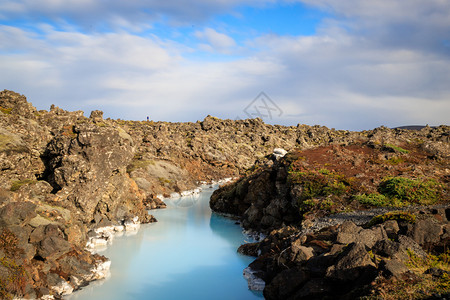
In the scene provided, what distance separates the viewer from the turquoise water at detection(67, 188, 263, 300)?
22.6m

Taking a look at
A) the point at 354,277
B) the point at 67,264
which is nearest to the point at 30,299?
the point at 67,264

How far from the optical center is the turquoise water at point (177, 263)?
2256 cm

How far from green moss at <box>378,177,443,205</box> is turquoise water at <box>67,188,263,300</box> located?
14837 millimetres

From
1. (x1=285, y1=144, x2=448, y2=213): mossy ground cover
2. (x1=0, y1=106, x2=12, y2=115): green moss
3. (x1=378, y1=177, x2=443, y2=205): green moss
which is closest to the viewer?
(x1=378, y1=177, x2=443, y2=205): green moss

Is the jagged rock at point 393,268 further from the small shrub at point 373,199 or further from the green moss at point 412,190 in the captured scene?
the green moss at point 412,190

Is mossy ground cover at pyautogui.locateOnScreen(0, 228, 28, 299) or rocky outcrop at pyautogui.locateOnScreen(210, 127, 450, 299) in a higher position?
rocky outcrop at pyautogui.locateOnScreen(210, 127, 450, 299)

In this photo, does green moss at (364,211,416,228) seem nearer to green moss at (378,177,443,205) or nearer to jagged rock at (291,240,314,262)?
jagged rock at (291,240,314,262)

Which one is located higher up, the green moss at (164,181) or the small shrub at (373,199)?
the small shrub at (373,199)

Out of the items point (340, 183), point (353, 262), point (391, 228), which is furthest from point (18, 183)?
point (340, 183)

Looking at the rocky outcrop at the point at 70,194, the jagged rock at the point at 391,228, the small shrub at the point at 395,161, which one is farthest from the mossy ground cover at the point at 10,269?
the small shrub at the point at 395,161

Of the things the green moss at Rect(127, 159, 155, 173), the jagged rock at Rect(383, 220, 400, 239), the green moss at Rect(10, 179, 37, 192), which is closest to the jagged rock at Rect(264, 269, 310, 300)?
the jagged rock at Rect(383, 220, 400, 239)

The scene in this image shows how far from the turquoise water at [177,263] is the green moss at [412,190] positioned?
1484 cm

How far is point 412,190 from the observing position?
30734mm

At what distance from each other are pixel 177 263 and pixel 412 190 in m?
22.5
